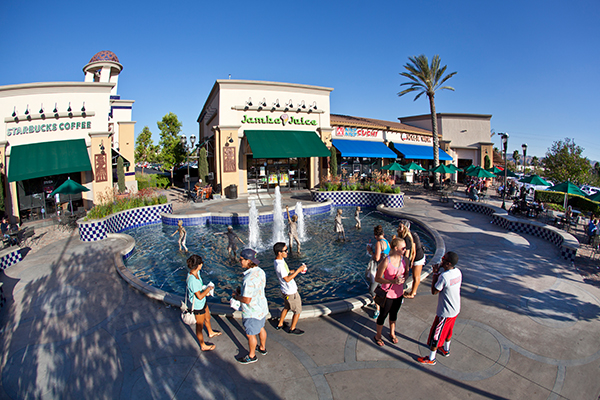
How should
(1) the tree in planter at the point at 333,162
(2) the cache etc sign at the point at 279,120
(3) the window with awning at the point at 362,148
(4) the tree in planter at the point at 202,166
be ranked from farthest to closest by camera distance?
1. (3) the window with awning at the point at 362,148
2. (1) the tree in planter at the point at 333,162
3. (4) the tree in planter at the point at 202,166
4. (2) the cache etc sign at the point at 279,120

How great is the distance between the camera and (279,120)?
84.0 ft

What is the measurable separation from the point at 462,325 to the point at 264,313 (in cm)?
387

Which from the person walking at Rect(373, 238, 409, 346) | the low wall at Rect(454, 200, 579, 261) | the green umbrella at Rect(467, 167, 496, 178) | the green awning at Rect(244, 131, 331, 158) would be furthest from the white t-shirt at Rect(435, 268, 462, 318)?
the green umbrella at Rect(467, 167, 496, 178)

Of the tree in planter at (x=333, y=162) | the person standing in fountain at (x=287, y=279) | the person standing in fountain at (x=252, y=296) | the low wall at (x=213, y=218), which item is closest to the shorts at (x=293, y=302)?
the person standing in fountain at (x=287, y=279)

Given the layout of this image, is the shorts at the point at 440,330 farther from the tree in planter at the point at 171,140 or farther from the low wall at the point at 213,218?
the tree in planter at the point at 171,140

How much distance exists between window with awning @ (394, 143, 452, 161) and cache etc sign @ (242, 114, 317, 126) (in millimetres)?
11663

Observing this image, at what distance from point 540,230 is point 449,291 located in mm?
10677

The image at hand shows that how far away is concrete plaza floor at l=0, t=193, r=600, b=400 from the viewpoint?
13.9 feet

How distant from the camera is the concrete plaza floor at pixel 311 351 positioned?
4.22 metres

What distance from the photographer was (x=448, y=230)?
13.4 meters

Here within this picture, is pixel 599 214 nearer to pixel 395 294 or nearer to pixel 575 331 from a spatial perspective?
pixel 575 331

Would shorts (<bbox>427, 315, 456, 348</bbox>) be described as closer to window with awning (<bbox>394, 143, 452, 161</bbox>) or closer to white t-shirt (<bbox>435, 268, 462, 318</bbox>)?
white t-shirt (<bbox>435, 268, 462, 318</bbox>)

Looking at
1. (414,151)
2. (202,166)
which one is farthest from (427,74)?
(202,166)

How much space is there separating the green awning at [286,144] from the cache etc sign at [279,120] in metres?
0.91
